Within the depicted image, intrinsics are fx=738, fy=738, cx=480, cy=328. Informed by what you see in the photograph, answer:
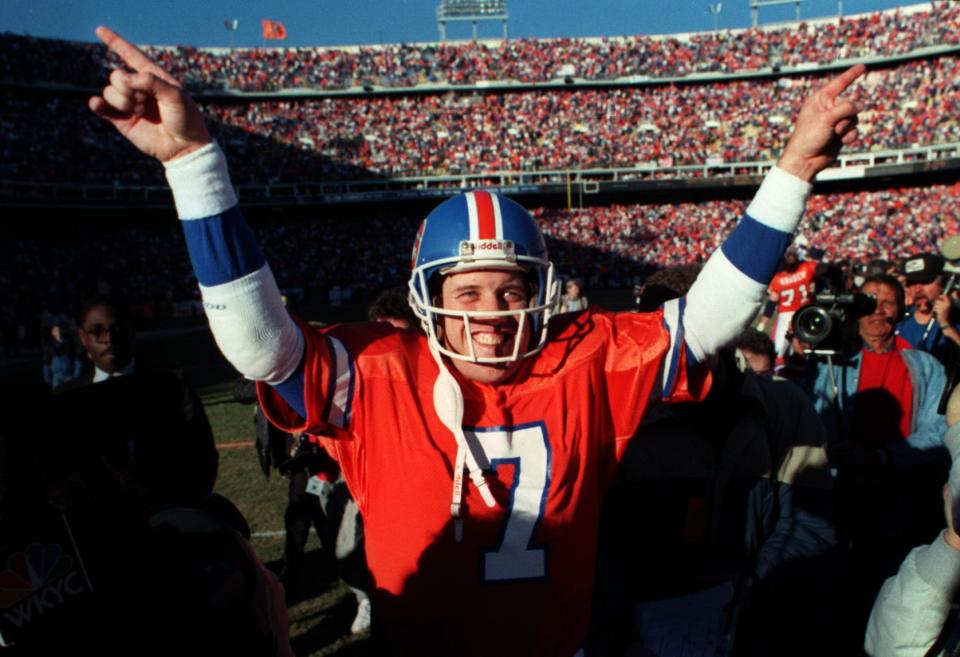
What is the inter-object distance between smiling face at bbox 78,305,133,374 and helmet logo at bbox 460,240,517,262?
2.80 m

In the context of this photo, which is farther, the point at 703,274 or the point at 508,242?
the point at 508,242

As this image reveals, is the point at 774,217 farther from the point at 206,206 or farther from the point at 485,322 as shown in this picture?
the point at 206,206

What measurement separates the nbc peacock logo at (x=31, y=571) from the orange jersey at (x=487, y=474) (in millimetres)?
803

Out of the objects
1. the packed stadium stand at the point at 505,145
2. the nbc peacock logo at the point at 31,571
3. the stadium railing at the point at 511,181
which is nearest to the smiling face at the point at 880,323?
the nbc peacock logo at the point at 31,571

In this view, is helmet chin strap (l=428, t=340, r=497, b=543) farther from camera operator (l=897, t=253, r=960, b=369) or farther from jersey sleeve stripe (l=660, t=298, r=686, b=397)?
camera operator (l=897, t=253, r=960, b=369)

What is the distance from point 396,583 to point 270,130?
3394 centimetres

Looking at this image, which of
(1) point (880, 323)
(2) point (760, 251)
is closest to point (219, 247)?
(2) point (760, 251)

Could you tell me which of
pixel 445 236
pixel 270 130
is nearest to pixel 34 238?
pixel 270 130

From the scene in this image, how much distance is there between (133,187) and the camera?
29.2 metres

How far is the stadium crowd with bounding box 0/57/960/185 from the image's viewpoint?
30.3 metres

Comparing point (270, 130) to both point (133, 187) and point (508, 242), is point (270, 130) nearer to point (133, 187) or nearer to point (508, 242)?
point (133, 187)

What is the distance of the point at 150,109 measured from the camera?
1.47 metres

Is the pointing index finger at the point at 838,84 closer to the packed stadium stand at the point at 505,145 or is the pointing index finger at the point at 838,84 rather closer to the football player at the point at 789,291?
the football player at the point at 789,291

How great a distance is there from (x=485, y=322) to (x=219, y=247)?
0.67 m
